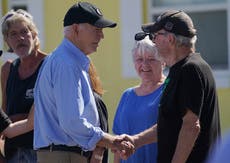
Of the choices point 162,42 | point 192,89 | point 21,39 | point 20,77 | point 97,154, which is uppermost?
point 162,42

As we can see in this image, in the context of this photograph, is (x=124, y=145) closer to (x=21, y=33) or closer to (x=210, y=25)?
(x=21, y=33)

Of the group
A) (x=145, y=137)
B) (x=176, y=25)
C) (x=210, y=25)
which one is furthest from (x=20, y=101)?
(x=210, y=25)

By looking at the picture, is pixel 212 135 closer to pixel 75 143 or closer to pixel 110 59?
pixel 75 143

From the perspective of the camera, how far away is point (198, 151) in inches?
154

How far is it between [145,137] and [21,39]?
1.21 meters

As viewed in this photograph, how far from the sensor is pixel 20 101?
4.64 meters

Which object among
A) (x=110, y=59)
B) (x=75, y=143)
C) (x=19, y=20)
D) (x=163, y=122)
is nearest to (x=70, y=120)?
(x=75, y=143)

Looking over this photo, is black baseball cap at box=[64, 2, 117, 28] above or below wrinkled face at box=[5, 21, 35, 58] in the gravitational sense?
above

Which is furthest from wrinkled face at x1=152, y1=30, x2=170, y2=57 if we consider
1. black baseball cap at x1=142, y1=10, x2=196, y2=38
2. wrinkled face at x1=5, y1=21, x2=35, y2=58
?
wrinkled face at x1=5, y1=21, x2=35, y2=58

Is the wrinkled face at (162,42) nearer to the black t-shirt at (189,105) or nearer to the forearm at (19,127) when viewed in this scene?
the black t-shirt at (189,105)

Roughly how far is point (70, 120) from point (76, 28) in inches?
23.8

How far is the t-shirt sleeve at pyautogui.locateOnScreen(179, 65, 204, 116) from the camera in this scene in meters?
3.76

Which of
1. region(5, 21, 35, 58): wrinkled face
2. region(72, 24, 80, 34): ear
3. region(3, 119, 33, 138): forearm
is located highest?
region(72, 24, 80, 34): ear

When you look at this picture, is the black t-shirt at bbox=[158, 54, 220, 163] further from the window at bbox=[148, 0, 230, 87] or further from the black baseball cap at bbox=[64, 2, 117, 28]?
the window at bbox=[148, 0, 230, 87]
